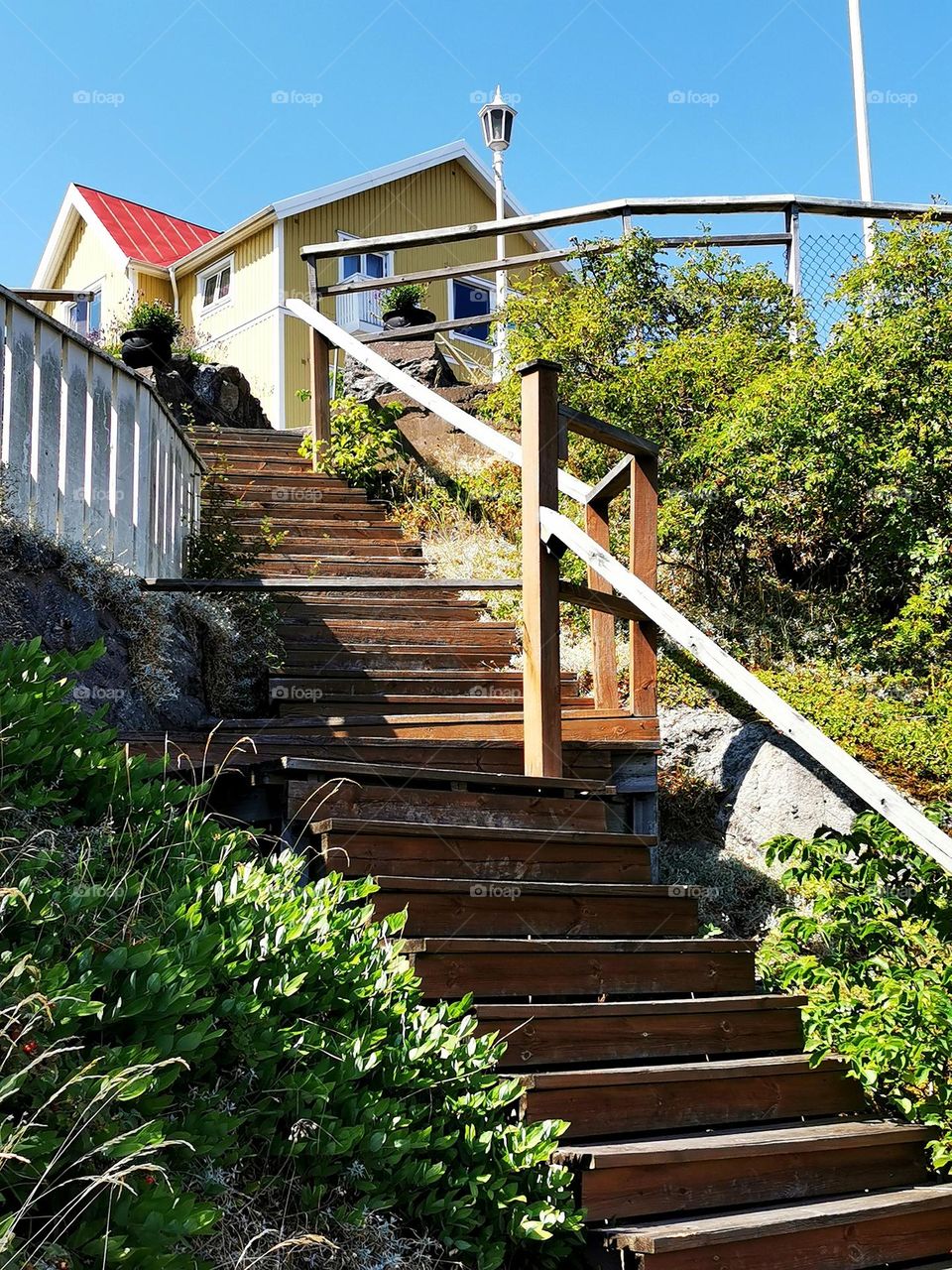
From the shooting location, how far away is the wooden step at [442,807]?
13.4 feet

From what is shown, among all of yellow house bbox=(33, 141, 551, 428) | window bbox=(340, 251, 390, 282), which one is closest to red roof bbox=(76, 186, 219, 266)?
yellow house bbox=(33, 141, 551, 428)

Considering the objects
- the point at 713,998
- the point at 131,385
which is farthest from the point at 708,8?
the point at 713,998

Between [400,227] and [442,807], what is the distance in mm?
16586

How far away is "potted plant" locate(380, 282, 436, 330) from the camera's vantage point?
44.3ft

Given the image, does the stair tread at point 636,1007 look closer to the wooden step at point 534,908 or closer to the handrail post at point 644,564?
the wooden step at point 534,908

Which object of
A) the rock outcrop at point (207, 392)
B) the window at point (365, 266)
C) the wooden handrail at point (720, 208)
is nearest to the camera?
the wooden handrail at point (720, 208)

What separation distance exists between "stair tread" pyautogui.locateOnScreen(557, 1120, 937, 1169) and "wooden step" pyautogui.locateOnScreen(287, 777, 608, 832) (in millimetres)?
1277

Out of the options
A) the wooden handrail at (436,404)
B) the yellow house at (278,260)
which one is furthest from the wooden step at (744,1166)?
the yellow house at (278,260)

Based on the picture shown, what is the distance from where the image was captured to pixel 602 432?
522 cm

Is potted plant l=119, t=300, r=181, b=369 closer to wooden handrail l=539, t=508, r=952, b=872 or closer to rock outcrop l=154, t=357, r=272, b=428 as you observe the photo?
rock outcrop l=154, t=357, r=272, b=428

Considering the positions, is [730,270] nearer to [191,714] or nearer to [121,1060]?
[191,714]

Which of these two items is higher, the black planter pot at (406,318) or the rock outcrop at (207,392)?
the black planter pot at (406,318)

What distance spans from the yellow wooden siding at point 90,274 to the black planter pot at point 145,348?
21.7 ft

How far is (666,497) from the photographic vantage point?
804cm
